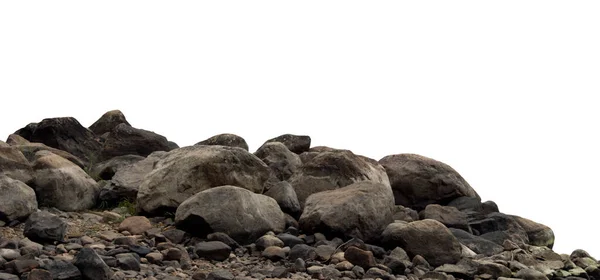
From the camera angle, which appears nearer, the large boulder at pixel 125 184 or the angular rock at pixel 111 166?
the large boulder at pixel 125 184

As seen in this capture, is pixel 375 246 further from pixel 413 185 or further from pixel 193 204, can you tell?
pixel 413 185

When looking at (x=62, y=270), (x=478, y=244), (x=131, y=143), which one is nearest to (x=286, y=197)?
(x=478, y=244)

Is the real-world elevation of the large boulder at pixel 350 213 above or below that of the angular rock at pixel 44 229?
above

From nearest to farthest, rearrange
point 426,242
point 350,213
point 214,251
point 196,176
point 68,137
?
point 214,251 → point 426,242 → point 350,213 → point 196,176 → point 68,137

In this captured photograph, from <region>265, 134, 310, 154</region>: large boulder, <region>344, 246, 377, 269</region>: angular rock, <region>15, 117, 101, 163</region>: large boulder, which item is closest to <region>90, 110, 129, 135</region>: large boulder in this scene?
<region>15, 117, 101, 163</region>: large boulder

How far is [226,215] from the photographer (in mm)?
11852

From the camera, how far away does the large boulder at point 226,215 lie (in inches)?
464

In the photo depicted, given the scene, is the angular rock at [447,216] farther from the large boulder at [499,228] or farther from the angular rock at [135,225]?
the angular rock at [135,225]

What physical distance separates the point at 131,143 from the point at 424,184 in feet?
22.1

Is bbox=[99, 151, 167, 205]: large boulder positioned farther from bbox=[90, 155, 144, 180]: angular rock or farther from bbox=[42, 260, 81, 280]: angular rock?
bbox=[42, 260, 81, 280]: angular rock

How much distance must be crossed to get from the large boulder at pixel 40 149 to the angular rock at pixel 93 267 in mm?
6686

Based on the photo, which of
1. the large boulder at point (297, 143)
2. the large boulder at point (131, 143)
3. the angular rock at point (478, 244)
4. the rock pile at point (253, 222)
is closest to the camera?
the rock pile at point (253, 222)

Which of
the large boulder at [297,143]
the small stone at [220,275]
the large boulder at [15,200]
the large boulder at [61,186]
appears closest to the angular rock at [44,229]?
the large boulder at [15,200]

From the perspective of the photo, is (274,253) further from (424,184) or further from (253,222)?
(424,184)
